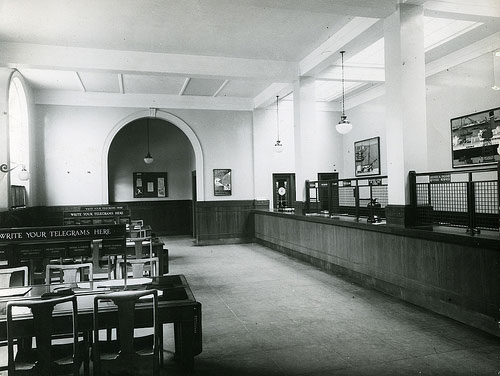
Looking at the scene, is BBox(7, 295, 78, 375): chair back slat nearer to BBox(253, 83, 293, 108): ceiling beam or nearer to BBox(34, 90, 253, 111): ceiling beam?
BBox(253, 83, 293, 108): ceiling beam

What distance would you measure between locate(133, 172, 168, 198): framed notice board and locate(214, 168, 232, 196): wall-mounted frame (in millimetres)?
3392

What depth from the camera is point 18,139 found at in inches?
407

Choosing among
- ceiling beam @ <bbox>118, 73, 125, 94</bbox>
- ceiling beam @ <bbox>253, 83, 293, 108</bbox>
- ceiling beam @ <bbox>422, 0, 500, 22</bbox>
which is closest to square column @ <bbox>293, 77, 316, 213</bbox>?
ceiling beam @ <bbox>253, 83, 293, 108</bbox>

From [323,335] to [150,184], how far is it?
1216 cm

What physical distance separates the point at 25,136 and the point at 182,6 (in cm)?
671

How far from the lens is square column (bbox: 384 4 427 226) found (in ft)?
20.1

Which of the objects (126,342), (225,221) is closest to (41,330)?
(126,342)

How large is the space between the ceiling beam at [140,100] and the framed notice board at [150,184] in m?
3.66

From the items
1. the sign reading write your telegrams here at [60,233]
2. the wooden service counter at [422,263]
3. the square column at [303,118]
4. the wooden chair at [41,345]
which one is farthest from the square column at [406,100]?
the wooden chair at [41,345]

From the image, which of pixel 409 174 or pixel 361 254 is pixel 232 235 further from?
pixel 409 174

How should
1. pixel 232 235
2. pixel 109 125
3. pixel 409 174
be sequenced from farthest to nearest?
pixel 232 235
pixel 109 125
pixel 409 174

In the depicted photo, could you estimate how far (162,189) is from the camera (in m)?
15.8

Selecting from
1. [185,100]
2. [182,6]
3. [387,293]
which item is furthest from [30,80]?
[387,293]

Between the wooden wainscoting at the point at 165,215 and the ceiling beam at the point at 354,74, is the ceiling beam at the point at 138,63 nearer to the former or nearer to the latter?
the ceiling beam at the point at 354,74
